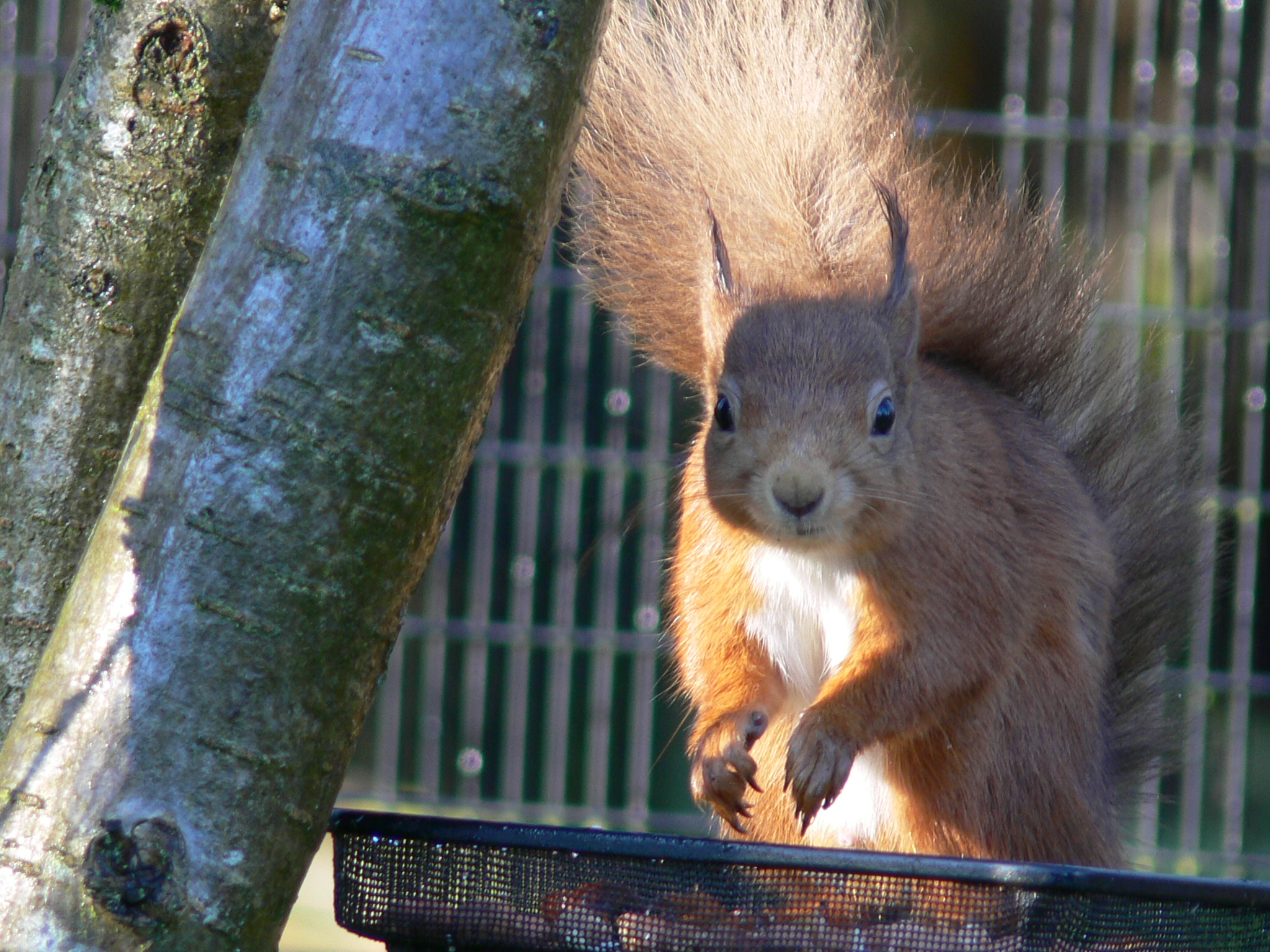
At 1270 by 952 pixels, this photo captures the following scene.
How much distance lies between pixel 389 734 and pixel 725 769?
78.9 inches

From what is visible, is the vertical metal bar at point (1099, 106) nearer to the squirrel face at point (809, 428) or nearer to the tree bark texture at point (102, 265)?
the squirrel face at point (809, 428)

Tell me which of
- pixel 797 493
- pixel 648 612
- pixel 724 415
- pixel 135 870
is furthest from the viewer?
pixel 648 612

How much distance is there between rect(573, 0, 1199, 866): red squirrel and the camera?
1288 millimetres

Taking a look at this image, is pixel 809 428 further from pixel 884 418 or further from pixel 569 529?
pixel 569 529

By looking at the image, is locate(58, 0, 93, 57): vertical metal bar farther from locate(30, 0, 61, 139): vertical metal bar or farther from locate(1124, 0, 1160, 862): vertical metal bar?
locate(1124, 0, 1160, 862): vertical metal bar

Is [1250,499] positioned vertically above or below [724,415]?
above

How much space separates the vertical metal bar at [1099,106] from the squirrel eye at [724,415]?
→ 1.81m

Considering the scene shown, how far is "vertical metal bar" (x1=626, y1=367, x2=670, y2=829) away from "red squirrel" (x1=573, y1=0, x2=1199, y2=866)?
1338 mm

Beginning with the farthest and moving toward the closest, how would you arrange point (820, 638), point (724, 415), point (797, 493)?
point (820, 638) < point (724, 415) < point (797, 493)

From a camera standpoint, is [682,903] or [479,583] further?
[479,583]

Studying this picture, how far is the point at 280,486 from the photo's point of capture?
0.78m

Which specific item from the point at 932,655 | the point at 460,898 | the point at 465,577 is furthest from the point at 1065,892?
the point at 465,577

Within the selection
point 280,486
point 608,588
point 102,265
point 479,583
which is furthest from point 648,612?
point 280,486

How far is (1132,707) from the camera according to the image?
5.26 ft
